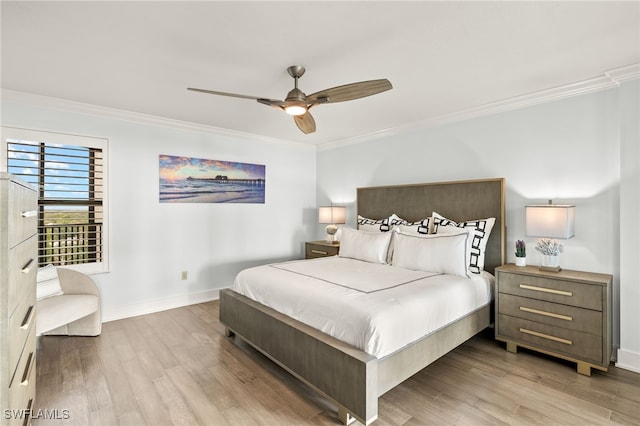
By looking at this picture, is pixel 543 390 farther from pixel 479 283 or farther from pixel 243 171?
pixel 243 171

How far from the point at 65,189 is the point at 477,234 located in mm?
4335

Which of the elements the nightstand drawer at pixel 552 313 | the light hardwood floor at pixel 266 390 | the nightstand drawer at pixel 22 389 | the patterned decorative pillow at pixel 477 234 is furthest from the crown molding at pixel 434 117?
the nightstand drawer at pixel 22 389

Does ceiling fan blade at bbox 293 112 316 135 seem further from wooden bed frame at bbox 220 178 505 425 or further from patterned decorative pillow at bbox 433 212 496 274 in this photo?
patterned decorative pillow at bbox 433 212 496 274

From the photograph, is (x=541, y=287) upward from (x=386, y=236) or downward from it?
downward

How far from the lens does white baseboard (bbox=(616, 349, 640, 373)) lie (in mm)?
2465

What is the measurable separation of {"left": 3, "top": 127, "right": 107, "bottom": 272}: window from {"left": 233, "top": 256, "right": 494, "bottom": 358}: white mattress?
72.4 inches

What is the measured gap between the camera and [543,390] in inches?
88.0

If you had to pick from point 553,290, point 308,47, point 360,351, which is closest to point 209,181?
point 308,47

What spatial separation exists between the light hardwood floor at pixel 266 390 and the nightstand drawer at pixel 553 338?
0.49 feet

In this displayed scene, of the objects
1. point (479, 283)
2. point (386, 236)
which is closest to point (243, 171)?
point (386, 236)

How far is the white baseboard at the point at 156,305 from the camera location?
3598 millimetres

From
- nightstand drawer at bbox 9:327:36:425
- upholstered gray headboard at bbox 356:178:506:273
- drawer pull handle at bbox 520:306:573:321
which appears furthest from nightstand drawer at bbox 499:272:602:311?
nightstand drawer at bbox 9:327:36:425

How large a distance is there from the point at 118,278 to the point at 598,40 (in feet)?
16.1

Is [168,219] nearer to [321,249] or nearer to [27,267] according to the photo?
[321,249]
